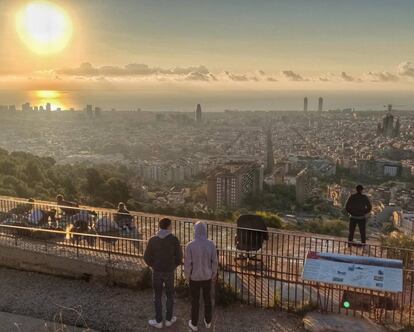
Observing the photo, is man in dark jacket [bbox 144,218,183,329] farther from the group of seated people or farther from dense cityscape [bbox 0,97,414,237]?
dense cityscape [bbox 0,97,414,237]

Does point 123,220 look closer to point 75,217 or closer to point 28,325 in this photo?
point 75,217

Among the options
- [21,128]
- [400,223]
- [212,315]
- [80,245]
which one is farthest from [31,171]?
[21,128]

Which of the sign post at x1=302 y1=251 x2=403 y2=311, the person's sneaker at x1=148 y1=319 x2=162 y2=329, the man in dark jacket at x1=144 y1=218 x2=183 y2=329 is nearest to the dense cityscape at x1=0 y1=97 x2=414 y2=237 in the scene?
the sign post at x1=302 y1=251 x2=403 y2=311

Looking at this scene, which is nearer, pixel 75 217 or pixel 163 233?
pixel 163 233

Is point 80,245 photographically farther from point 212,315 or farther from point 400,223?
point 400,223

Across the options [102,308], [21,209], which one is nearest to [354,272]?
[102,308]

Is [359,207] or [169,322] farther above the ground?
[359,207]

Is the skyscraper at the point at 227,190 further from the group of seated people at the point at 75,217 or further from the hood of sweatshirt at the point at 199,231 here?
the hood of sweatshirt at the point at 199,231
